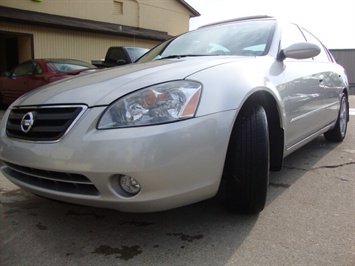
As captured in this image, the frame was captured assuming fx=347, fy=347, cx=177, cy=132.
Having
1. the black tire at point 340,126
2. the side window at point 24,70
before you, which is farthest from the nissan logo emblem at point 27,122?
the side window at point 24,70

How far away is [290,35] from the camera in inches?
131

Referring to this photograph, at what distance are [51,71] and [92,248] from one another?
571cm

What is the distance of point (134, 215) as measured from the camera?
8.24 feet

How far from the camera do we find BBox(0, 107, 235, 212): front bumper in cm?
178

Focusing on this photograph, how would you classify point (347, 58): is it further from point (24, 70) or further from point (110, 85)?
point (110, 85)

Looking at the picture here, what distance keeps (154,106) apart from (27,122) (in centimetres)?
85

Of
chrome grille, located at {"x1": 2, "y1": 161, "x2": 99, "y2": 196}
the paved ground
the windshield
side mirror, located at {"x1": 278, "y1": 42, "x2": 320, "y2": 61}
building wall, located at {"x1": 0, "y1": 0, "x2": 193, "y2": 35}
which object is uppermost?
building wall, located at {"x1": 0, "y1": 0, "x2": 193, "y2": 35}

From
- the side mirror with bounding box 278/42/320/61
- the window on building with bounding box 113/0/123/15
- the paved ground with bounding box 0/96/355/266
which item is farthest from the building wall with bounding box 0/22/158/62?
the side mirror with bounding box 278/42/320/61

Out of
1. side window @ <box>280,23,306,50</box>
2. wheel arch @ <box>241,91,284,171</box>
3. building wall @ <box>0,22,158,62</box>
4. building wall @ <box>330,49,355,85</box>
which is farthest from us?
building wall @ <box>330,49,355,85</box>

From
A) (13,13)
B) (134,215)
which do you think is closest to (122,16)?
(13,13)

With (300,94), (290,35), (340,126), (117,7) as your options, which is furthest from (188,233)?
(117,7)

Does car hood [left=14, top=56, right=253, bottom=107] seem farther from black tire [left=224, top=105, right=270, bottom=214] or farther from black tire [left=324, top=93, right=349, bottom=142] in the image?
black tire [left=324, top=93, right=349, bottom=142]

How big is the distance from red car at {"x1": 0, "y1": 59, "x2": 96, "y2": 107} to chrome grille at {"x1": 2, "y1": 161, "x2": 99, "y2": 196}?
4.48 m

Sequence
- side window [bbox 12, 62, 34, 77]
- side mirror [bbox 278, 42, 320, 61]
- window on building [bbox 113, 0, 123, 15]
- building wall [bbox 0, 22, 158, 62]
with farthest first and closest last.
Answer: window on building [bbox 113, 0, 123, 15]
building wall [bbox 0, 22, 158, 62]
side window [bbox 12, 62, 34, 77]
side mirror [bbox 278, 42, 320, 61]
